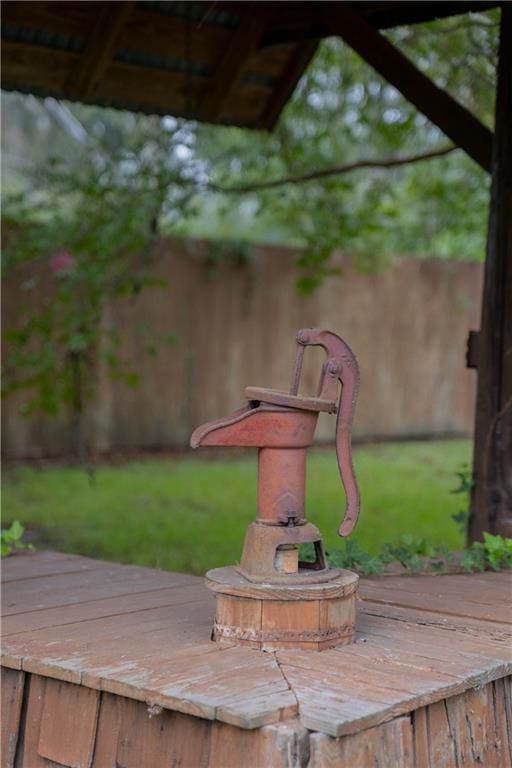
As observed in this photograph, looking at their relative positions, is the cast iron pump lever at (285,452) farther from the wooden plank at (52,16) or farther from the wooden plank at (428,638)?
the wooden plank at (52,16)

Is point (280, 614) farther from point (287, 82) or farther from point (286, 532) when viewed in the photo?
point (287, 82)

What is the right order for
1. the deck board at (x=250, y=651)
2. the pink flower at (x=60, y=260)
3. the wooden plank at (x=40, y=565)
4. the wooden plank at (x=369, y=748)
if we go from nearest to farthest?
the wooden plank at (x=369, y=748), the deck board at (x=250, y=651), the wooden plank at (x=40, y=565), the pink flower at (x=60, y=260)

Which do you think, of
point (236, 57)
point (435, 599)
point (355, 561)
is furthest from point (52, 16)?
point (435, 599)

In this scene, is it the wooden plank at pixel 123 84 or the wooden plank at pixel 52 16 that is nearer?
the wooden plank at pixel 52 16

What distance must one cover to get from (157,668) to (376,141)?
7679mm

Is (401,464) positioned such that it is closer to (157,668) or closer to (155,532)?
(155,532)

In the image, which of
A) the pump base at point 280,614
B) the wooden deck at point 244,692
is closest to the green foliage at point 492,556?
the wooden deck at point 244,692

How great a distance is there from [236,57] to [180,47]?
0.30m

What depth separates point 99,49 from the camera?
5.78 meters

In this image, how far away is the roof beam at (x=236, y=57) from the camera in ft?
19.5

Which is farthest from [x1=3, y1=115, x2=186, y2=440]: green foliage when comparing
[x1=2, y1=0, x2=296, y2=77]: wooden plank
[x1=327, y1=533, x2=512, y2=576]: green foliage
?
[x1=327, y1=533, x2=512, y2=576]: green foliage

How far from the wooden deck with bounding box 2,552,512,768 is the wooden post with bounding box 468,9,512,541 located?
1.30 m

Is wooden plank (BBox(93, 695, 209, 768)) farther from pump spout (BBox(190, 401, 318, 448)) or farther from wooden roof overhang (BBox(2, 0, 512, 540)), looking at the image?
wooden roof overhang (BBox(2, 0, 512, 540))

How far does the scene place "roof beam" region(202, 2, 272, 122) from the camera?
5.95m
